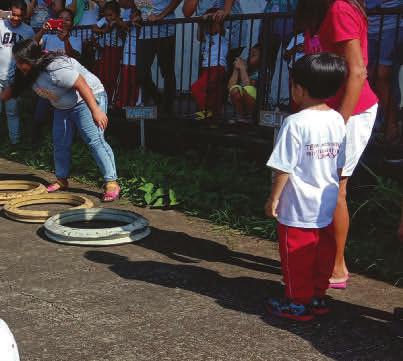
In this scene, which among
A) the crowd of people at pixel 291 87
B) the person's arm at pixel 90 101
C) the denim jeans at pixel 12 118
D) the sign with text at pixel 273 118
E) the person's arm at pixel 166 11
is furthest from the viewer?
the denim jeans at pixel 12 118

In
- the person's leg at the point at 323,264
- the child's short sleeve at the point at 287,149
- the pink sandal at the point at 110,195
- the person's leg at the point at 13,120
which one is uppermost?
the child's short sleeve at the point at 287,149

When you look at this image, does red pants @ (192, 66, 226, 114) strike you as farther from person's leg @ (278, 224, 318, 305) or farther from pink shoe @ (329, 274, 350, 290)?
person's leg @ (278, 224, 318, 305)

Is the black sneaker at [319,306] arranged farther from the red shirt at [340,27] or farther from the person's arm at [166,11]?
the person's arm at [166,11]

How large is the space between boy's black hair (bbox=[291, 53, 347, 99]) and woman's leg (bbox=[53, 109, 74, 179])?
3.27m

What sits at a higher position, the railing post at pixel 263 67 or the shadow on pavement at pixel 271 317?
the railing post at pixel 263 67

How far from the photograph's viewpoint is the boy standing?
799 centimetres

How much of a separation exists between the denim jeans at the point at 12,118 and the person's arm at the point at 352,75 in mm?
5721

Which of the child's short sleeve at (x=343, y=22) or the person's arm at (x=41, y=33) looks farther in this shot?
the person's arm at (x=41, y=33)

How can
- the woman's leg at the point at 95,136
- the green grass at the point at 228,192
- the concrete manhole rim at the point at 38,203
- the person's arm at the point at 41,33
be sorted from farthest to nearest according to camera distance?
the person's arm at the point at 41,33, the woman's leg at the point at 95,136, the concrete manhole rim at the point at 38,203, the green grass at the point at 228,192

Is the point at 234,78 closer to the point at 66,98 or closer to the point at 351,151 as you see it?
the point at 66,98

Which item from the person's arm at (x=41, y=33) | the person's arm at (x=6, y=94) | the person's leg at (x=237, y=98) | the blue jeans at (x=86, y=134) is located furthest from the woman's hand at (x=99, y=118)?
the person's arm at (x=41, y=33)

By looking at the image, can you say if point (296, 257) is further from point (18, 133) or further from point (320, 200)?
point (18, 133)

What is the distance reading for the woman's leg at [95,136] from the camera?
5.82 metres

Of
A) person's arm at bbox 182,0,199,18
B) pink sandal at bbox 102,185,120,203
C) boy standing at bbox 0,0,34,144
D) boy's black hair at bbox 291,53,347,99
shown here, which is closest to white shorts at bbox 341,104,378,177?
boy's black hair at bbox 291,53,347,99
